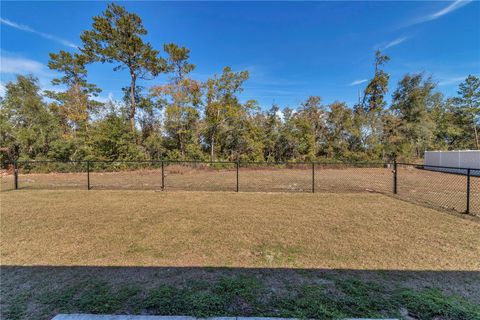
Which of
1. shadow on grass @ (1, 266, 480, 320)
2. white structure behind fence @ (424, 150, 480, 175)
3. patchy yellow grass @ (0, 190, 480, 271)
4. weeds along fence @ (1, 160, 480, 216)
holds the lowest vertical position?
patchy yellow grass @ (0, 190, 480, 271)

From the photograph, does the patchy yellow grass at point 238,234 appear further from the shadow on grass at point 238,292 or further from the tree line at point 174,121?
the tree line at point 174,121

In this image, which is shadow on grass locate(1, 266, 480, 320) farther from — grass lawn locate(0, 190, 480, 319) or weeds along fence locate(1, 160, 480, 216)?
weeds along fence locate(1, 160, 480, 216)

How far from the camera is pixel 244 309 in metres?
1.99

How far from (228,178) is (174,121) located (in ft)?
30.5

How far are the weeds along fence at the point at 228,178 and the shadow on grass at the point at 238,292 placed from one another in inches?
→ 228

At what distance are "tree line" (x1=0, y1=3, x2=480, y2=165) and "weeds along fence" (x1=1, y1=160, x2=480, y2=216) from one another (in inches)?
85.3

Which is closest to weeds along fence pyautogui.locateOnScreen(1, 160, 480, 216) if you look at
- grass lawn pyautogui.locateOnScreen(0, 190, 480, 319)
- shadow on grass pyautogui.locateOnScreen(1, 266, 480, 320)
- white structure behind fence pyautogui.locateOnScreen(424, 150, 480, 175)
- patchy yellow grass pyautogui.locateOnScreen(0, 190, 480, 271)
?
white structure behind fence pyautogui.locateOnScreen(424, 150, 480, 175)

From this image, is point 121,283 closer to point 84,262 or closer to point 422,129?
point 84,262

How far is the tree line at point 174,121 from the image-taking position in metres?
16.5

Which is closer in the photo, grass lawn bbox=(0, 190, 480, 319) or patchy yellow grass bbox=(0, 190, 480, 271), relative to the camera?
grass lawn bbox=(0, 190, 480, 319)

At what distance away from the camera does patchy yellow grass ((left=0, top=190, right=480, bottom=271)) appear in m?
3.02

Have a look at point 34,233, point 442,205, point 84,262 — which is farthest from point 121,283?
point 442,205

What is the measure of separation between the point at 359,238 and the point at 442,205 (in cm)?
414

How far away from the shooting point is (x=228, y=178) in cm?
1210
